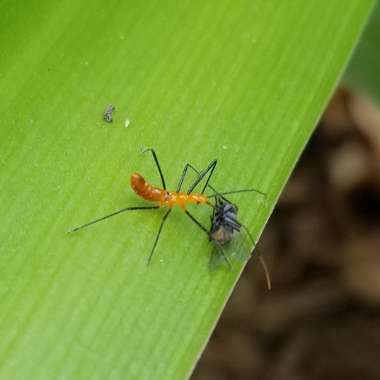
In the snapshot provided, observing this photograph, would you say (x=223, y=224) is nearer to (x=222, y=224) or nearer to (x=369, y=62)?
(x=222, y=224)

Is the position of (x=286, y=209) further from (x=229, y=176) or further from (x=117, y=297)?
(x=117, y=297)

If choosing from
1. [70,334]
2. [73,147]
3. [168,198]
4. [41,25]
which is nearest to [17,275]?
[70,334]

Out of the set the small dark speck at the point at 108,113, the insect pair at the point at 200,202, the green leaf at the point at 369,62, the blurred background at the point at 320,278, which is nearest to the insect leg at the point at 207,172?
the insect pair at the point at 200,202

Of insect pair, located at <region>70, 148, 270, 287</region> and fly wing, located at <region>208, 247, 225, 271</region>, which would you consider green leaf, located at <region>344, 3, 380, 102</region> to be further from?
fly wing, located at <region>208, 247, 225, 271</region>

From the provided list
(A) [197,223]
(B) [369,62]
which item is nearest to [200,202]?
(A) [197,223]

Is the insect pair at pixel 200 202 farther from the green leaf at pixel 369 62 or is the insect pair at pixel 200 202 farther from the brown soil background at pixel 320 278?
the brown soil background at pixel 320 278
